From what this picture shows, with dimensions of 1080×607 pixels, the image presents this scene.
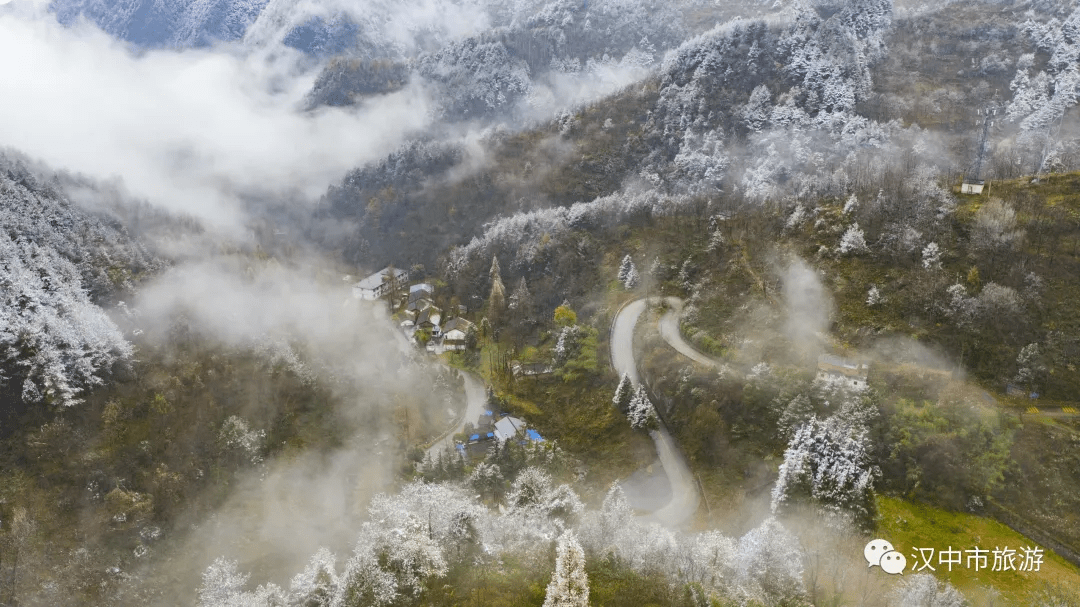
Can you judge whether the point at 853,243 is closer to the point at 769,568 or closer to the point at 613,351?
the point at 613,351

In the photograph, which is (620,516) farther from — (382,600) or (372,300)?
(372,300)

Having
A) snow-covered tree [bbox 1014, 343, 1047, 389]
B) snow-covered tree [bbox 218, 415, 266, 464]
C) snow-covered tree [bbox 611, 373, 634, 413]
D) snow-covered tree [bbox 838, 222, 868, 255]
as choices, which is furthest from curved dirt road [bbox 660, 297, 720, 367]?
snow-covered tree [bbox 218, 415, 266, 464]

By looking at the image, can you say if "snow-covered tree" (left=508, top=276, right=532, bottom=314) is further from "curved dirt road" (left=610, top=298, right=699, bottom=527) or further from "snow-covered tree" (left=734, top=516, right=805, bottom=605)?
"snow-covered tree" (left=734, top=516, right=805, bottom=605)

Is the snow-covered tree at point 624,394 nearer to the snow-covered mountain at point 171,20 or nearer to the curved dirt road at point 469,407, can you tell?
the curved dirt road at point 469,407

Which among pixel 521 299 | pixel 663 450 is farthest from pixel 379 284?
pixel 663 450

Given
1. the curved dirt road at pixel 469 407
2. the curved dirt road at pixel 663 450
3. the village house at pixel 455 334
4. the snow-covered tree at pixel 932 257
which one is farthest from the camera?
the village house at pixel 455 334

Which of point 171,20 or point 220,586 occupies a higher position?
point 171,20

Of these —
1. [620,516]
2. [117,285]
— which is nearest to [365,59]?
[117,285]

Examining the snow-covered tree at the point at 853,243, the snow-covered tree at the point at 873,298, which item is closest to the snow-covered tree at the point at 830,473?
the snow-covered tree at the point at 873,298
